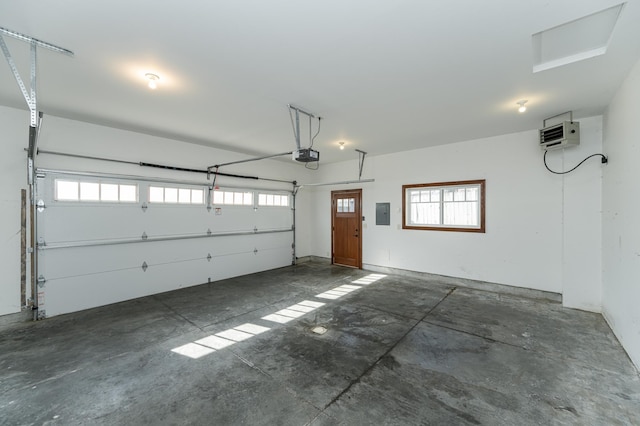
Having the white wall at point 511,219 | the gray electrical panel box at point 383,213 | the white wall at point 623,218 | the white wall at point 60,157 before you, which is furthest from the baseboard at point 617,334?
the white wall at point 60,157

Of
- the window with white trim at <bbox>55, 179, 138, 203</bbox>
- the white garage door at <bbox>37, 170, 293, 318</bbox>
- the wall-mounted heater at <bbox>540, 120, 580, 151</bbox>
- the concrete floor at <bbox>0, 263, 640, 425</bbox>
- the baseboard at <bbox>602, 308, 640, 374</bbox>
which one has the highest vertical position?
the wall-mounted heater at <bbox>540, 120, 580, 151</bbox>

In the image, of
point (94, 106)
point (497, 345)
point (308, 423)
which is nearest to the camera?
point (308, 423)

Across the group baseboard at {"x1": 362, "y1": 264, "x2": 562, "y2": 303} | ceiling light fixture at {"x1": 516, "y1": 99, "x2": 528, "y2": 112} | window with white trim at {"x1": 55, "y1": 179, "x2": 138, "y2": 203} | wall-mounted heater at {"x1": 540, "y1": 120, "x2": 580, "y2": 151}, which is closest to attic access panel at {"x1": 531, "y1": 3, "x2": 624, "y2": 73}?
ceiling light fixture at {"x1": 516, "y1": 99, "x2": 528, "y2": 112}

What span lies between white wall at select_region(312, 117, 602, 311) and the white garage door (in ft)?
11.5

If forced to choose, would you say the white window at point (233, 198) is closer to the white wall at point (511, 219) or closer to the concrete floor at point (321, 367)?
the concrete floor at point (321, 367)

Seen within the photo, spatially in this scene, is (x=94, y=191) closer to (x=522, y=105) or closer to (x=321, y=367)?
(x=321, y=367)

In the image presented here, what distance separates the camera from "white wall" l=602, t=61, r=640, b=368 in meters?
2.59

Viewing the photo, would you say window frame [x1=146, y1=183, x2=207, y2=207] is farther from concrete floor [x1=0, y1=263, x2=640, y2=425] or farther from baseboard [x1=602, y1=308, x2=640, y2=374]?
baseboard [x1=602, y1=308, x2=640, y2=374]

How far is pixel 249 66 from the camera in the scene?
2.57 metres

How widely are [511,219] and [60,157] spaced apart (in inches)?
300

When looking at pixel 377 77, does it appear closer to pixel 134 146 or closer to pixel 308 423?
pixel 308 423

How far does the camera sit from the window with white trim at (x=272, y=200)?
22.5 ft

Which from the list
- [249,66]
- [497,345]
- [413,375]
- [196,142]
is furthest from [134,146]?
[497,345]

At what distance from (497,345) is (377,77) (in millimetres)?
3310
